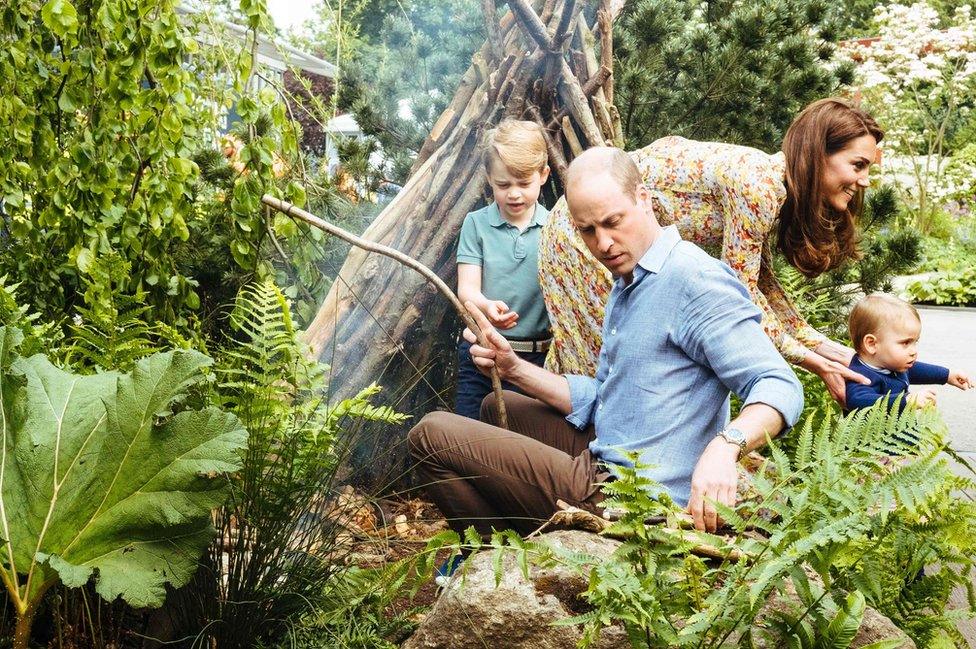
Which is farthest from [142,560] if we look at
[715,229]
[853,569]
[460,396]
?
[715,229]

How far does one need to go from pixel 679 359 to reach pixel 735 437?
0.38m

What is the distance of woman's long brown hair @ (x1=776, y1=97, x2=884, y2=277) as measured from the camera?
11.1 ft

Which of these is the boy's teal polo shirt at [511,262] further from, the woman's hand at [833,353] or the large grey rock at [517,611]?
the large grey rock at [517,611]

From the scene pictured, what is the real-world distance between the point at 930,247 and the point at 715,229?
1200 cm

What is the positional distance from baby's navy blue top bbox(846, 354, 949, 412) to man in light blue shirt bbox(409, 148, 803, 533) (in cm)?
117

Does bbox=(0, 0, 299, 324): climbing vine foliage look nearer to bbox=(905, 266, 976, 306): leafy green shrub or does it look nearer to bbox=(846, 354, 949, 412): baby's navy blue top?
bbox=(846, 354, 949, 412): baby's navy blue top

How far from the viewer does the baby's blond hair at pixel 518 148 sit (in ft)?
12.3

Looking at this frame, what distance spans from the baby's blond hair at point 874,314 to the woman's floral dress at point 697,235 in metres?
0.21

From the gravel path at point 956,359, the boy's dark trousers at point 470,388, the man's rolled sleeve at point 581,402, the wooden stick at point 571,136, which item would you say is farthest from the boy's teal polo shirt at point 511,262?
the gravel path at point 956,359

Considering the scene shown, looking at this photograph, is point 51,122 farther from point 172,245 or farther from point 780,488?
point 780,488

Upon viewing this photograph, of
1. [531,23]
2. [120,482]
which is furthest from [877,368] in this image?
[120,482]

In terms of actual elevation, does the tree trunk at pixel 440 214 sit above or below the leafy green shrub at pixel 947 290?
above

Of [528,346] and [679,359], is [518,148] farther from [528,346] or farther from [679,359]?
[679,359]

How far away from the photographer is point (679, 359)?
2.59 meters
